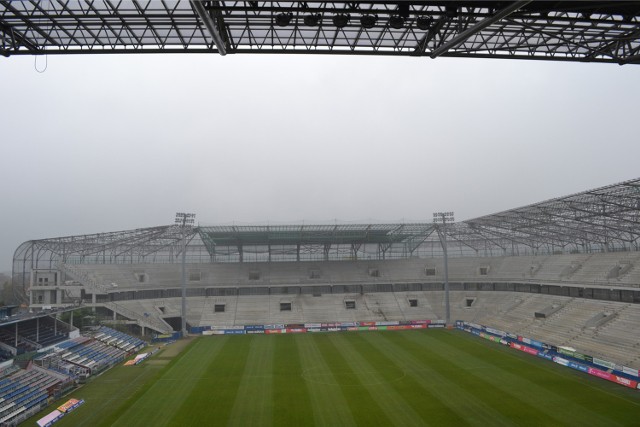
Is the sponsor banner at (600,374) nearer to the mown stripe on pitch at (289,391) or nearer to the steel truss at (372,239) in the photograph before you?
the steel truss at (372,239)

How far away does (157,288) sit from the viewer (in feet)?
196

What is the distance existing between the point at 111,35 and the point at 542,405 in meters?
26.7

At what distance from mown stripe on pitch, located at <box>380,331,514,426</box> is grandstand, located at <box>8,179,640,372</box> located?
488 inches

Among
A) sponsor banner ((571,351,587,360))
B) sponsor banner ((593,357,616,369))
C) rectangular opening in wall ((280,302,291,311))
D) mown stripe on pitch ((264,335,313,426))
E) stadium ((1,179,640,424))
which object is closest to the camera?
mown stripe on pitch ((264,335,313,426))

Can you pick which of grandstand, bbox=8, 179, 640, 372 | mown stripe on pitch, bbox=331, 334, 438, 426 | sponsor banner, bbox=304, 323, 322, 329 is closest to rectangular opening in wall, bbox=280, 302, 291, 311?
grandstand, bbox=8, 179, 640, 372

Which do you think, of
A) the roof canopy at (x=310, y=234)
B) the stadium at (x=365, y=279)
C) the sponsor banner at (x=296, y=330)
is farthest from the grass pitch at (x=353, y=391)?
the roof canopy at (x=310, y=234)

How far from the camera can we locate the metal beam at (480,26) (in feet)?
25.0

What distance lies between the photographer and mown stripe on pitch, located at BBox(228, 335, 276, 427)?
23125 mm

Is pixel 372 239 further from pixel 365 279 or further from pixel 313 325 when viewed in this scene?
pixel 313 325

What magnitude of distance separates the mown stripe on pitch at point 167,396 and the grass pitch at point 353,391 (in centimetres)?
6

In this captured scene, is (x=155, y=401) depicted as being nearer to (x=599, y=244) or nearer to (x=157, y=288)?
(x=157, y=288)

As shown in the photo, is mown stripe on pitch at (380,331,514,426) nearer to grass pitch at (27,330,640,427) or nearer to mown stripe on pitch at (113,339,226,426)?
grass pitch at (27,330,640,427)

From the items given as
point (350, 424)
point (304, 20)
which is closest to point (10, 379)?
point (350, 424)

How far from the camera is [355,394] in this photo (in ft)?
89.9
